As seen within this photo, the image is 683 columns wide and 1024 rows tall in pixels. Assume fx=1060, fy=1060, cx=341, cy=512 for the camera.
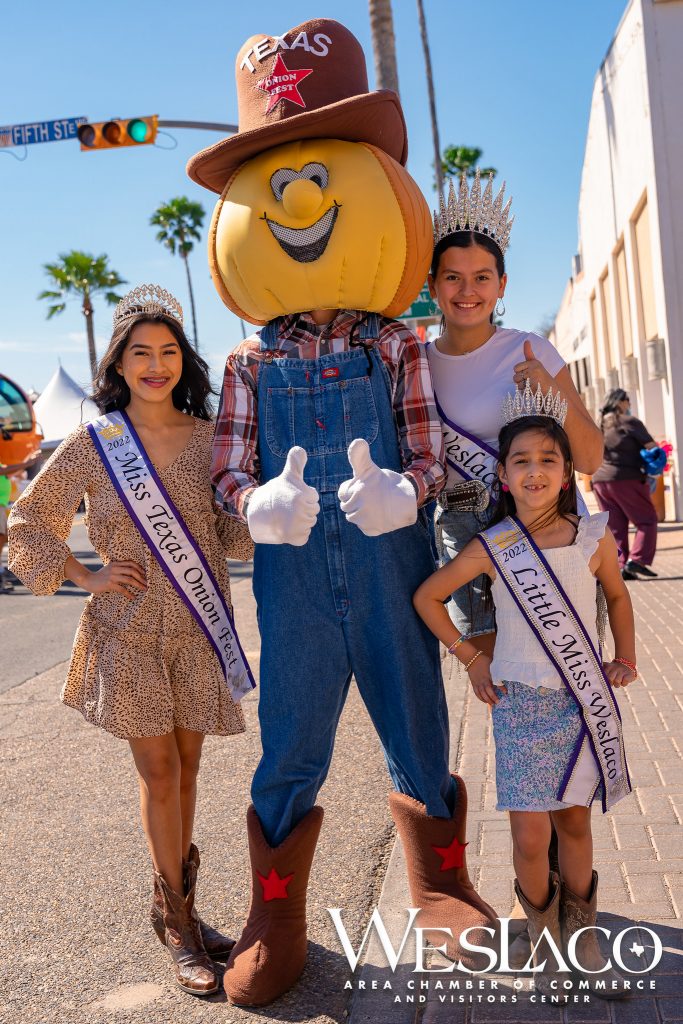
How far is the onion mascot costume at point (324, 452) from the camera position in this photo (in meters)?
3.00

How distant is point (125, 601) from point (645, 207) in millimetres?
13641

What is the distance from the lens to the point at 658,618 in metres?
7.93

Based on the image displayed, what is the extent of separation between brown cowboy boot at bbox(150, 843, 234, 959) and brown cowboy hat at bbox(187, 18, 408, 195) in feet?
7.05

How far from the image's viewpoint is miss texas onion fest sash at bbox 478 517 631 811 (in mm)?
2877

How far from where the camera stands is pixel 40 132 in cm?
1253

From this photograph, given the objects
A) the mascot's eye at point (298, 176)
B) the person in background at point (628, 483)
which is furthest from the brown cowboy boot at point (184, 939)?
the person in background at point (628, 483)

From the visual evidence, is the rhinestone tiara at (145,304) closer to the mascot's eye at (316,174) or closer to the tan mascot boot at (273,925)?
the mascot's eye at (316,174)

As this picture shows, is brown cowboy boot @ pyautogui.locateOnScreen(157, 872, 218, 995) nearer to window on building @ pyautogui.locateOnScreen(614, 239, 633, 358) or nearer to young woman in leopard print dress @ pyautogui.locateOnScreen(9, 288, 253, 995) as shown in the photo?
young woman in leopard print dress @ pyautogui.locateOnScreen(9, 288, 253, 995)

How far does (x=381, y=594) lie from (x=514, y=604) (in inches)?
14.6

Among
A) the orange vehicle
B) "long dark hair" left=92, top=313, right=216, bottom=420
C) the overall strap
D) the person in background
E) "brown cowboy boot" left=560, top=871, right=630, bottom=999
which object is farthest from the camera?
the orange vehicle

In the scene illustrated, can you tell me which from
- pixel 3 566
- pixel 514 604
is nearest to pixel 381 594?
pixel 514 604

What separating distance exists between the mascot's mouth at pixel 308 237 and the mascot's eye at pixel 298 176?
9 cm

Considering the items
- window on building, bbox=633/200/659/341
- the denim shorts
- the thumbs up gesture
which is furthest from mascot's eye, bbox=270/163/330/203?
window on building, bbox=633/200/659/341

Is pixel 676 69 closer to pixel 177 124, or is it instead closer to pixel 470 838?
pixel 177 124
